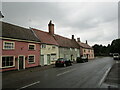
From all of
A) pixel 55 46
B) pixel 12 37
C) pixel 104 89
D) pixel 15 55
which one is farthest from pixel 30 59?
pixel 104 89

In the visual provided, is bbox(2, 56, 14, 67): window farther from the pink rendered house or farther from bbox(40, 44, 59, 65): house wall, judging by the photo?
bbox(40, 44, 59, 65): house wall

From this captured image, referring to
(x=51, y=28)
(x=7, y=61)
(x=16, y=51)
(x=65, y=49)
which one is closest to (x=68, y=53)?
(x=65, y=49)

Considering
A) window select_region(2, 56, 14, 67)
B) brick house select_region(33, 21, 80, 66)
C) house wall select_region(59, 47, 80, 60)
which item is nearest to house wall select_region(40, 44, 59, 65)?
brick house select_region(33, 21, 80, 66)

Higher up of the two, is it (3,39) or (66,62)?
(3,39)

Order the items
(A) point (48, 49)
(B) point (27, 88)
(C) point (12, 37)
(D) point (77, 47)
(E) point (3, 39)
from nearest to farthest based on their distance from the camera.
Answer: (B) point (27, 88) < (E) point (3, 39) < (C) point (12, 37) < (A) point (48, 49) < (D) point (77, 47)

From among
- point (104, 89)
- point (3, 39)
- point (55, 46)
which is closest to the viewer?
point (104, 89)

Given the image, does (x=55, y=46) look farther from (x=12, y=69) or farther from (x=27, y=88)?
(x=27, y=88)

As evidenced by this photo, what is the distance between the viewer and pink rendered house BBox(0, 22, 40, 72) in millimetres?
17406

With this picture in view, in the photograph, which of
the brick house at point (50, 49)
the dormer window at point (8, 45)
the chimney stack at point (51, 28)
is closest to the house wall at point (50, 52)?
the brick house at point (50, 49)

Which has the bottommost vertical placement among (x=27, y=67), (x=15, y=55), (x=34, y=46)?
(x=27, y=67)

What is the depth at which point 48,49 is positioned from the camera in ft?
91.4

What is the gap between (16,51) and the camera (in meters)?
19.4

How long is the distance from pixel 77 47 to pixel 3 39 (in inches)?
1318

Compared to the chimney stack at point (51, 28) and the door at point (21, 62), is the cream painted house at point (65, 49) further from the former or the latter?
the door at point (21, 62)
